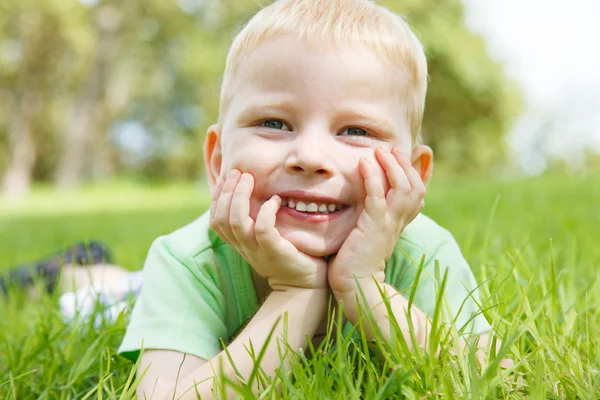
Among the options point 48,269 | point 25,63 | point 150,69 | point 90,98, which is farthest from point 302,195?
point 150,69

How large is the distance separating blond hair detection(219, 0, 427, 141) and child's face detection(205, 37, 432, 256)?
0.04m

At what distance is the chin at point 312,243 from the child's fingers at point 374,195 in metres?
0.13

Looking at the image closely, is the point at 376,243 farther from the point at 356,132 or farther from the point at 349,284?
the point at 356,132

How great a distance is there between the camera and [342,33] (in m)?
1.71

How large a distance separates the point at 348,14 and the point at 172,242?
0.90 meters

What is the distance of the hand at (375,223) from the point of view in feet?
5.17

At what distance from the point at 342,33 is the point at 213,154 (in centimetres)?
57

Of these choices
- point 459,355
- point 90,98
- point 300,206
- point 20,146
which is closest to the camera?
point 459,355

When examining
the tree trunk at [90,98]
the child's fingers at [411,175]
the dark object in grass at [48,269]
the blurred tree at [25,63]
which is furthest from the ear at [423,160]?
the tree trunk at [90,98]

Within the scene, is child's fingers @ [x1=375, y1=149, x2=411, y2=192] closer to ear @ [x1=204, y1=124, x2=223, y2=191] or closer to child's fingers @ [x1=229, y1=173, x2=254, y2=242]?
child's fingers @ [x1=229, y1=173, x2=254, y2=242]

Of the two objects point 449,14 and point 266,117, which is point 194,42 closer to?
point 449,14

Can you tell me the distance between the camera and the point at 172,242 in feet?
6.30

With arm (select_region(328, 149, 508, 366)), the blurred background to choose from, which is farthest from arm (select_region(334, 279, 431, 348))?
the blurred background

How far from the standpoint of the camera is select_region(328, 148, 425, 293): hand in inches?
62.1
